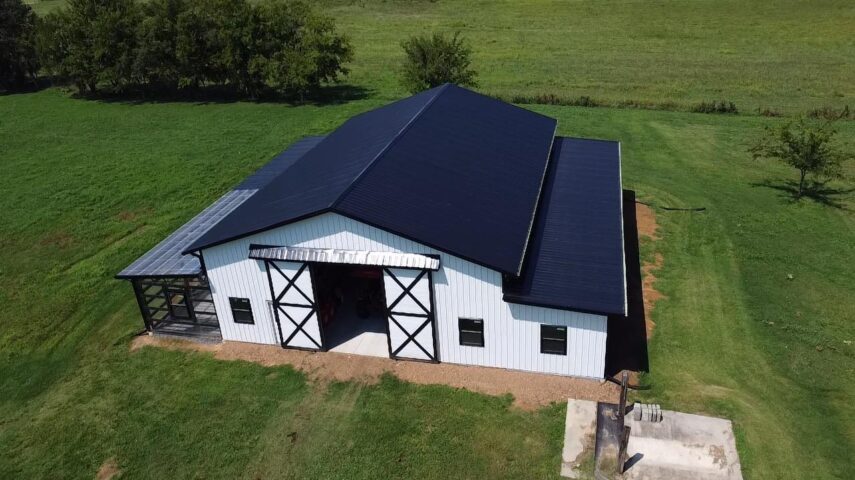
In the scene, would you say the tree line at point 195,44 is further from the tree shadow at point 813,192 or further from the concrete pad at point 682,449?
the concrete pad at point 682,449

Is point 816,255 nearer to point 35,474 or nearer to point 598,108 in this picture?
point 598,108

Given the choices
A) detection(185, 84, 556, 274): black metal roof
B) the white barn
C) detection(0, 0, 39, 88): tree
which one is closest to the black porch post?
the white barn

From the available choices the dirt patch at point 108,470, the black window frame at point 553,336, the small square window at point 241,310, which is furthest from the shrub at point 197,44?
the dirt patch at point 108,470

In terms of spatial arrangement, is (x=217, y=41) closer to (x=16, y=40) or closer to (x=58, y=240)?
(x=16, y=40)

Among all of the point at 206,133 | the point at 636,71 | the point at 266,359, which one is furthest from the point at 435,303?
the point at 636,71

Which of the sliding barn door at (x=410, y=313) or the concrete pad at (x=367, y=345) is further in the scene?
the concrete pad at (x=367, y=345)

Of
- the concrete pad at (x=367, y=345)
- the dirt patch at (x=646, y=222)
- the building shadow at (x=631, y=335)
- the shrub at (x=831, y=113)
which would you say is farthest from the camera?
the shrub at (x=831, y=113)
